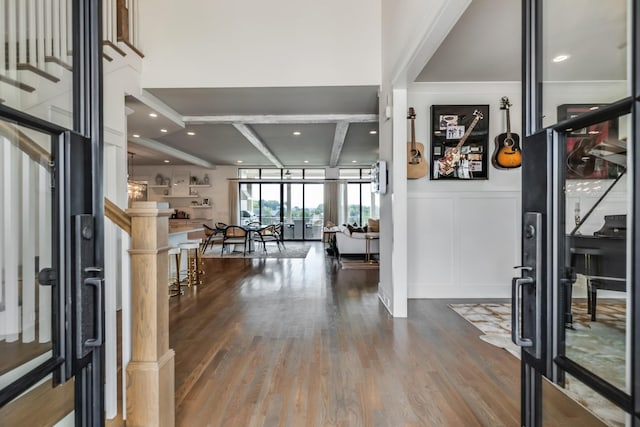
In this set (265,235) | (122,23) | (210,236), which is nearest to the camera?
(122,23)

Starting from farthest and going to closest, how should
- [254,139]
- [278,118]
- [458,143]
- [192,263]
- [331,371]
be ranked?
1. [254,139]
2. [278,118]
3. [192,263]
4. [458,143]
5. [331,371]

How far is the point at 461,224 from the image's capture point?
4.22m

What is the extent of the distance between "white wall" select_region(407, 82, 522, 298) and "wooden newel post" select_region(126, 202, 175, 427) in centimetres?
330

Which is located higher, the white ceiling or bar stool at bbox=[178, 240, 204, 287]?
the white ceiling

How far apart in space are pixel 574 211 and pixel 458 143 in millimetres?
3527

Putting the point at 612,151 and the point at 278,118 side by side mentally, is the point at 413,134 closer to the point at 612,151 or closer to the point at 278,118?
the point at 278,118

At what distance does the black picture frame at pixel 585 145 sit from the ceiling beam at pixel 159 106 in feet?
14.4

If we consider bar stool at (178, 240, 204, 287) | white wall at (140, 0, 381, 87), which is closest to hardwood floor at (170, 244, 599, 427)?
bar stool at (178, 240, 204, 287)

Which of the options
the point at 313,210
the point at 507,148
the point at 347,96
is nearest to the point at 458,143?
the point at 507,148

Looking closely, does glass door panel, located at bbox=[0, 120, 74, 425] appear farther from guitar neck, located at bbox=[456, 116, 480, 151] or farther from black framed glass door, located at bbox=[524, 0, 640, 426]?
guitar neck, located at bbox=[456, 116, 480, 151]

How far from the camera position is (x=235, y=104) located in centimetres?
482

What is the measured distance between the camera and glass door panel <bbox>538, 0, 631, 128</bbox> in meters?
0.75

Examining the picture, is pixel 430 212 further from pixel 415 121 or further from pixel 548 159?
pixel 548 159

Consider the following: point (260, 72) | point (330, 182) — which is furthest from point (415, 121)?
point (330, 182)
